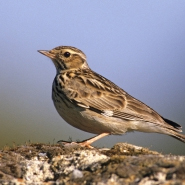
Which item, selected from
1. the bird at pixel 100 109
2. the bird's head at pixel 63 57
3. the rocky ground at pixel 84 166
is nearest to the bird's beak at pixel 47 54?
the bird's head at pixel 63 57

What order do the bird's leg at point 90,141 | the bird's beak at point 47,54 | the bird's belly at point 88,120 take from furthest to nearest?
the bird's beak at point 47,54
the bird's belly at point 88,120
the bird's leg at point 90,141

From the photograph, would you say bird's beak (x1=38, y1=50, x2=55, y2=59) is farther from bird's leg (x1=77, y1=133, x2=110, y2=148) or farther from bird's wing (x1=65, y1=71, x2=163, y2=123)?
bird's leg (x1=77, y1=133, x2=110, y2=148)

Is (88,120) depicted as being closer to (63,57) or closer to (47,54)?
(63,57)

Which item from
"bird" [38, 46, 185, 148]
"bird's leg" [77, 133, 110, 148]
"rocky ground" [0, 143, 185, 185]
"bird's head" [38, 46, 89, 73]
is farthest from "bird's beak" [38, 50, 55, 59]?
"rocky ground" [0, 143, 185, 185]

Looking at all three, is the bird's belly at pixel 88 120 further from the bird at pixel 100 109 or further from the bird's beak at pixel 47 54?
the bird's beak at pixel 47 54

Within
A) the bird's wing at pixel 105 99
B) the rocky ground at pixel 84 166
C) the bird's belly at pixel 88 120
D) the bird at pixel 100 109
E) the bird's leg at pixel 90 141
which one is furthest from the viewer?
the bird's wing at pixel 105 99

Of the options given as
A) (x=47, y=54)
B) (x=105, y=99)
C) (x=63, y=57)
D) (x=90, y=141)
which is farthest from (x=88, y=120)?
(x=47, y=54)
